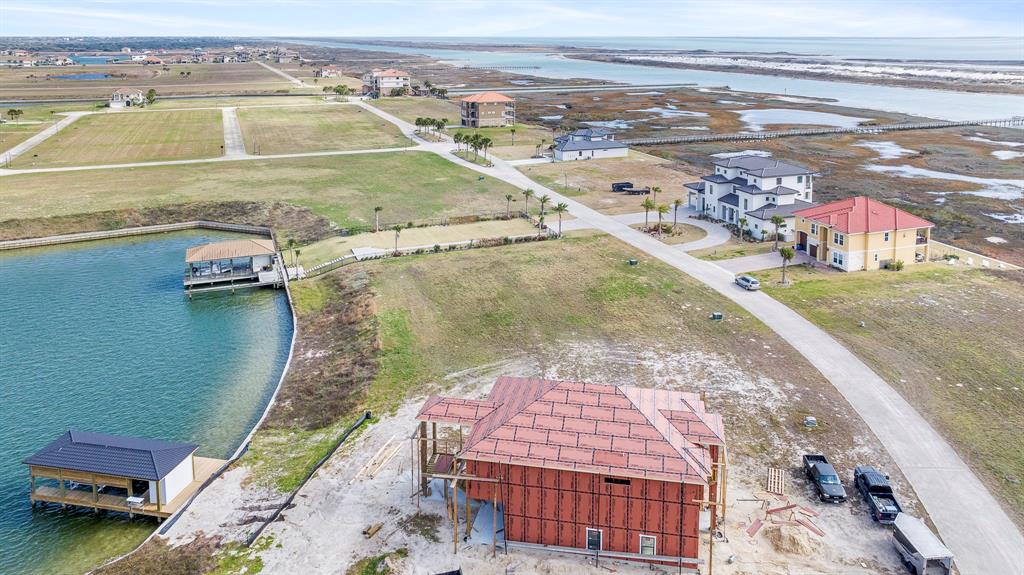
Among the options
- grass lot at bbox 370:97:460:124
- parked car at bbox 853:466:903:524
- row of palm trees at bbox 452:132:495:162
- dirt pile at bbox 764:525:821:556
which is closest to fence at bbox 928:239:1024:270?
parked car at bbox 853:466:903:524

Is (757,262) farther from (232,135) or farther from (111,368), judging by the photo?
(232,135)

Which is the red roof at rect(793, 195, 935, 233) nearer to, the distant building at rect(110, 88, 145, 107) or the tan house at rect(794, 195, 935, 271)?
the tan house at rect(794, 195, 935, 271)

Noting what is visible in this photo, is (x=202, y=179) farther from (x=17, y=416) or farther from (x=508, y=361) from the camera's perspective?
(x=508, y=361)

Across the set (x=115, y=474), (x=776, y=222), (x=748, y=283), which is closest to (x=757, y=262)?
(x=776, y=222)

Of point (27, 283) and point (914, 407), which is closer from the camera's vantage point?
point (914, 407)

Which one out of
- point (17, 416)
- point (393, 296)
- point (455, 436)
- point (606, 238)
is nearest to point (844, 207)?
point (606, 238)

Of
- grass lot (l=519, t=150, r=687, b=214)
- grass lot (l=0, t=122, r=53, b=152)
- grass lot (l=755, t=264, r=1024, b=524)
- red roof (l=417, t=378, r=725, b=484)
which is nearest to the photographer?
red roof (l=417, t=378, r=725, b=484)

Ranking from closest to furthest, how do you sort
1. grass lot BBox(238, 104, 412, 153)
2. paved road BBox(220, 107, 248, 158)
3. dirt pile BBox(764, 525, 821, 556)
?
dirt pile BBox(764, 525, 821, 556) < paved road BBox(220, 107, 248, 158) < grass lot BBox(238, 104, 412, 153)
